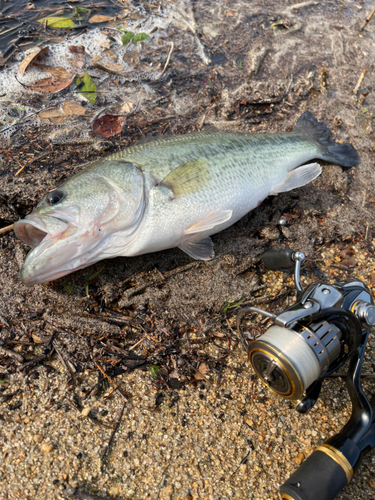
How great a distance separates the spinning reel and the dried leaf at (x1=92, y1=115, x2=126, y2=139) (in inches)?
129

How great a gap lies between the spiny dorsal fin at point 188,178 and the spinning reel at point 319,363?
135cm

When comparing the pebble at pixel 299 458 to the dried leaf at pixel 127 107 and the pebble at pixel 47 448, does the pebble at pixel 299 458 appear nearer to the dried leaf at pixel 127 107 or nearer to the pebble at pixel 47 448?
the pebble at pixel 47 448

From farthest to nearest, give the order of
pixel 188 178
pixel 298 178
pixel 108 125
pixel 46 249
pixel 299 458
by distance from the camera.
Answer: pixel 108 125 → pixel 298 178 → pixel 188 178 → pixel 46 249 → pixel 299 458

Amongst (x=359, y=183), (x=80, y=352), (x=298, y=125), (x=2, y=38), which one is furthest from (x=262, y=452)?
(x=2, y=38)

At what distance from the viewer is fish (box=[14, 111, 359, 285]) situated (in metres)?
2.71

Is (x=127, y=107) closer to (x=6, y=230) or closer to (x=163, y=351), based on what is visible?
(x=6, y=230)

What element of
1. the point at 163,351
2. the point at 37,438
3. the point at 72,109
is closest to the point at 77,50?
the point at 72,109

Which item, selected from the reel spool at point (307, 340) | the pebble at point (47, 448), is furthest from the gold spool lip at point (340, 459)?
the pebble at point (47, 448)

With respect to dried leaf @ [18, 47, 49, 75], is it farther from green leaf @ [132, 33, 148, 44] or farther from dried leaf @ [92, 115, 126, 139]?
dried leaf @ [92, 115, 126, 139]

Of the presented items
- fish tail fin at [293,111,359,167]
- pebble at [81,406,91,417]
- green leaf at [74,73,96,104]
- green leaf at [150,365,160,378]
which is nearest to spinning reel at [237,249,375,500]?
green leaf at [150,365,160,378]

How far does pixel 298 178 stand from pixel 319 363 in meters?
2.27

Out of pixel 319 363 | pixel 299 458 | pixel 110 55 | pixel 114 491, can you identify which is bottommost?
pixel 299 458

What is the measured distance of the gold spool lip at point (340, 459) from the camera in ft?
6.98

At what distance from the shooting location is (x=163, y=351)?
2.93m
